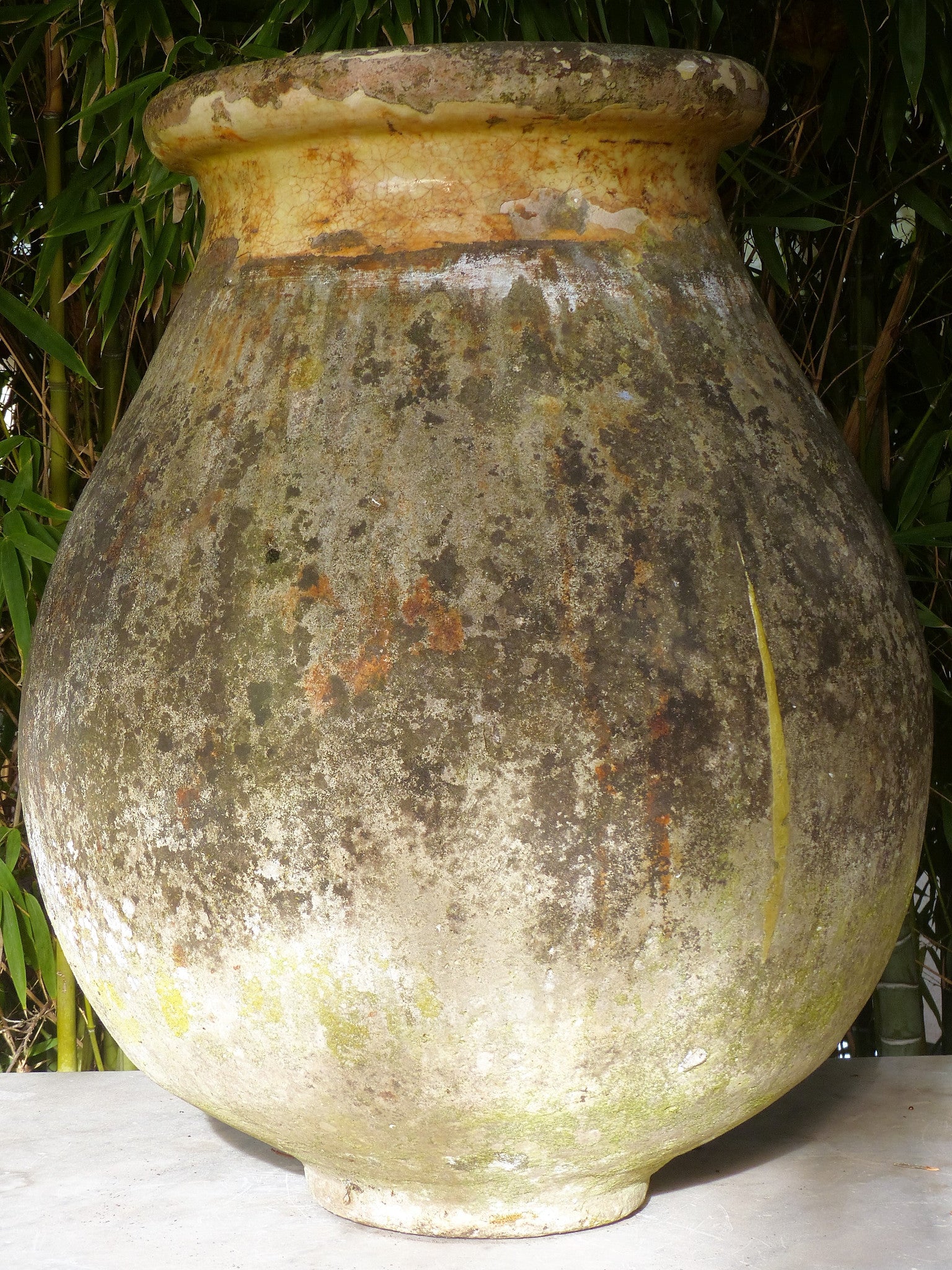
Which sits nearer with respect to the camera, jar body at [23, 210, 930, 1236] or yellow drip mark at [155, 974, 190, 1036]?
jar body at [23, 210, 930, 1236]

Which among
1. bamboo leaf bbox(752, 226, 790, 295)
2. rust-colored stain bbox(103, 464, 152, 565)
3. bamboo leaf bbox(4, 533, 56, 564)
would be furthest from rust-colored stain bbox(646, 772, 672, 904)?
bamboo leaf bbox(752, 226, 790, 295)

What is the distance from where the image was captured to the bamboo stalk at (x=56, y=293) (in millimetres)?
2135

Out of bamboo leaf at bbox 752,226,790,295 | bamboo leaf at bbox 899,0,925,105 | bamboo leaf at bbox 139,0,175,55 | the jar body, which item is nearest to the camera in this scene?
the jar body

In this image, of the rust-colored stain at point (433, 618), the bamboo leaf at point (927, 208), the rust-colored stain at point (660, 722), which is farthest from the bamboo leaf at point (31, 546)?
the bamboo leaf at point (927, 208)

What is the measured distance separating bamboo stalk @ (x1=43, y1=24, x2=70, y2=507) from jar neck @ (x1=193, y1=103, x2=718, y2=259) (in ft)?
2.52

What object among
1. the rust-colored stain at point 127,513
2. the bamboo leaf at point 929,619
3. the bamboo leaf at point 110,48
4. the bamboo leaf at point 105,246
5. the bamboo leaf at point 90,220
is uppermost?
the bamboo leaf at point 110,48

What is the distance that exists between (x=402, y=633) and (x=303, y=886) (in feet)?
0.72

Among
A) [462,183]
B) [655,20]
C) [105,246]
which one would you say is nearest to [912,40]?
[655,20]

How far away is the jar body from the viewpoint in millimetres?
1263

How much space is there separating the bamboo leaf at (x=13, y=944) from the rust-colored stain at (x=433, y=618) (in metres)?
1.07

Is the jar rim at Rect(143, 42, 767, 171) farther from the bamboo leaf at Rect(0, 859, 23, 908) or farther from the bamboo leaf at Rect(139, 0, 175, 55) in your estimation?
the bamboo leaf at Rect(0, 859, 23, 908)

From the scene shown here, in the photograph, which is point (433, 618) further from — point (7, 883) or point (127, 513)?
point (7, 883)

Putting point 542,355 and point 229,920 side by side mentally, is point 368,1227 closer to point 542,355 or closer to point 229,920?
point 229,920

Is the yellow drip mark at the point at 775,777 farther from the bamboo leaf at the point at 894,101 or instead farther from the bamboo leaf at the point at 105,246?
the bamboo leaf at the point at 105,246
